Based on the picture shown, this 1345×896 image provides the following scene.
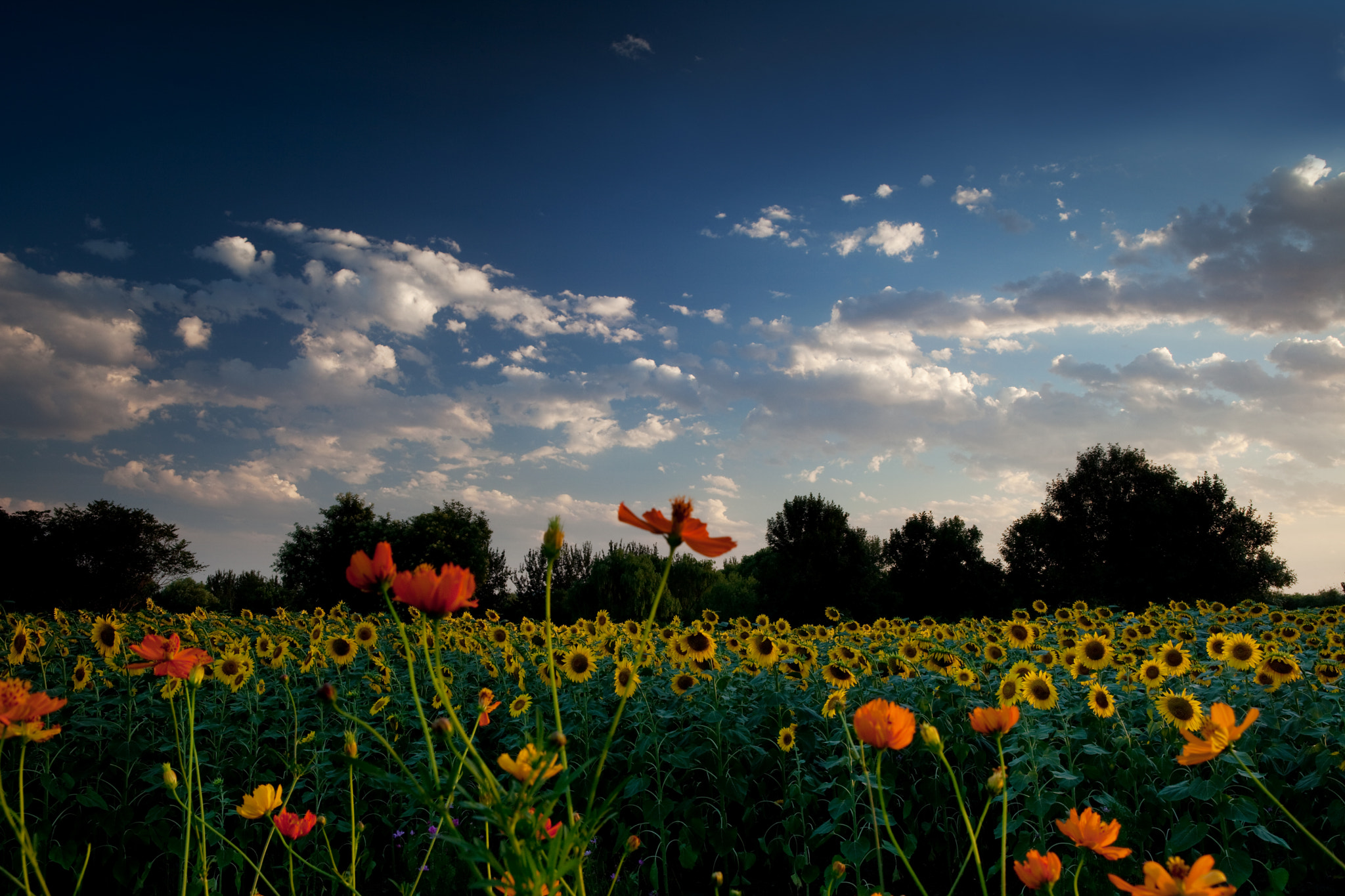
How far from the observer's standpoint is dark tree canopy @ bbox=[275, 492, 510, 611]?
2642 centimetres

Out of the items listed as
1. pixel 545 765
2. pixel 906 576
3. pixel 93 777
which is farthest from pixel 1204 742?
pixel 906 576

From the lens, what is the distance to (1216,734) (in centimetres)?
128

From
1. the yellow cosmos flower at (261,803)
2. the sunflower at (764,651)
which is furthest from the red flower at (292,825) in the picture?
the sunflower at (764,651)

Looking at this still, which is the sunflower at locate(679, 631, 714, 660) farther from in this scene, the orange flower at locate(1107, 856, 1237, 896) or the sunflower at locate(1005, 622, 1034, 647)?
the orange flower at locate(1107, 856, 1237, 896)

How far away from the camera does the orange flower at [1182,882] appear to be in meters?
1.14

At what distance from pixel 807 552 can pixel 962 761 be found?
21.0 meters

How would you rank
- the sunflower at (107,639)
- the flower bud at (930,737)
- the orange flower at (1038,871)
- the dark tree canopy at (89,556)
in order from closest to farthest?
the orange flower at (1038,871)
the flower bud at (930,737)
the sunflower at (107,639)
the dark tree canopy at (89,556)

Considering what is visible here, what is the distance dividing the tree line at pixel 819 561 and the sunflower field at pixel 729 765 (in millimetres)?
16483

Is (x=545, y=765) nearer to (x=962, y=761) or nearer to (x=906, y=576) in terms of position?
(x=962, y=761)

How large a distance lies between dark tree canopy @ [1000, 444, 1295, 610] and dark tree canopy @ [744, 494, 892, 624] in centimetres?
707

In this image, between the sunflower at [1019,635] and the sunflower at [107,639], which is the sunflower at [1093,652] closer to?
the sunflower at [1019,635]

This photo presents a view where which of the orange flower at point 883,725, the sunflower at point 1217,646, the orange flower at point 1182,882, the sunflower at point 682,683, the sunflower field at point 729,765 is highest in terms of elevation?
the orange flower at point 883,725

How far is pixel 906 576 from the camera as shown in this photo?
26578 mm

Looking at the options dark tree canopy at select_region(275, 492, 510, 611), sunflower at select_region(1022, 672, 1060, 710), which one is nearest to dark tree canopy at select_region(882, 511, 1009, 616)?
dark tree canopy at select_region(275, 492, 510, 611)
